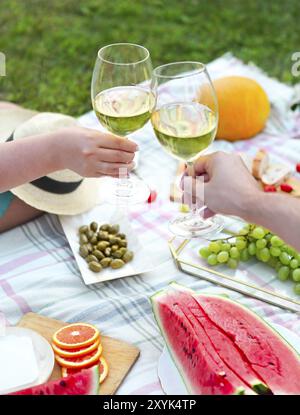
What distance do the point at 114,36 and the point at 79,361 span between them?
11.6ft

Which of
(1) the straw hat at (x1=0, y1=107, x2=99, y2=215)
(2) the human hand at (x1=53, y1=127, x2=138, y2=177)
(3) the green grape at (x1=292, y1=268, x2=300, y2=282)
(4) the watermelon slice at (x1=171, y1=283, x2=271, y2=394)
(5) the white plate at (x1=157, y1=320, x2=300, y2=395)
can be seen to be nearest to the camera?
(4) the watermelon slice at (x1=171, y1=283, x2=271, y2=394)

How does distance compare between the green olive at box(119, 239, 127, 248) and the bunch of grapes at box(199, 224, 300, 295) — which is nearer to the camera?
the bunch of grapes at box(199, 224, 300, 295)

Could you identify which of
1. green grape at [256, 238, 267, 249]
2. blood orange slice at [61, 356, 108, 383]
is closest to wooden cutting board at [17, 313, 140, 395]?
blood orange slice at [61, 356, 108, 383]

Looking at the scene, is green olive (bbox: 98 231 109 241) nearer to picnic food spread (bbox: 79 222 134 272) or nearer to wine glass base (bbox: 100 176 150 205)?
picnic food spread (bbox: 79 222 134 272)

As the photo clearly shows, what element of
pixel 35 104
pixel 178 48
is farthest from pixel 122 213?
pixel 178 48

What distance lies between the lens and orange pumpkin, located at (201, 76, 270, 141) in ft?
10.0

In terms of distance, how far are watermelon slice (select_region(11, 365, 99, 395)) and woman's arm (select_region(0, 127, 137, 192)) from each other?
0.63m

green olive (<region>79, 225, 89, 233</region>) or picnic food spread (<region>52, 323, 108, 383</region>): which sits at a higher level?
green olive (<region>79, 225, 89, 233</region>)

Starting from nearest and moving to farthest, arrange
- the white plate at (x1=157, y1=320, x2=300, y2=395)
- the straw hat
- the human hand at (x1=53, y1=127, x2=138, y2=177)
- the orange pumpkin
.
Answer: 1. the white plate at (x1=157, y1=320, x2=300, y2=395)
2. the human hand at (x1=53, y1=127, x2=138, y2=177)
3. the straw hat
4. the orange pumpkin

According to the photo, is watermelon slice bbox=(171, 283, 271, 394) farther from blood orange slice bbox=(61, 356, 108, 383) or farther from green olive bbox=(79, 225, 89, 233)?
green olive bbox=(79, 225, 89, 233)

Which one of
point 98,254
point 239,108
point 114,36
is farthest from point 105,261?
point 114,36

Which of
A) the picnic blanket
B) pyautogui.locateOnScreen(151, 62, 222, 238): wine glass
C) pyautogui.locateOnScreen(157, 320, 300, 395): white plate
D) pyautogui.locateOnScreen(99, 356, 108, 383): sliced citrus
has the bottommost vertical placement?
the picnic blanket

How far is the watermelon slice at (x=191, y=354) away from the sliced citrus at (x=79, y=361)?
0.20m

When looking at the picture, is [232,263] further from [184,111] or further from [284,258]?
[184,111]
